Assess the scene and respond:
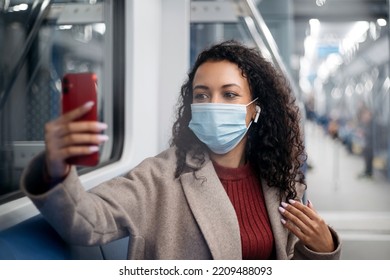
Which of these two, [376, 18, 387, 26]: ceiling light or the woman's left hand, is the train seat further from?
[376, 18, 387, 26]: ceiling light

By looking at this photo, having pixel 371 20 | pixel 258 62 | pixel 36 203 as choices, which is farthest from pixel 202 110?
pixel 371 20

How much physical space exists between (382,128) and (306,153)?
0.35m

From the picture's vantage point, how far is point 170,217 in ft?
3.93

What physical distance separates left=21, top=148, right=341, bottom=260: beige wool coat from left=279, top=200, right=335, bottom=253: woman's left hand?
2 centimetres

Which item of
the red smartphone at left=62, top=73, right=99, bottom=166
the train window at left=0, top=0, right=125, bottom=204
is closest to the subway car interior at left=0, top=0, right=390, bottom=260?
the train window at left=0, top=0, right=125, bottom=204

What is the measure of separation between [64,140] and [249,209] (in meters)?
0.52

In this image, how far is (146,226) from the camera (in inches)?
46.6

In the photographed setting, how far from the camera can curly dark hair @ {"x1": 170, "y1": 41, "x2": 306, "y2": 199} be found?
124 centimetres

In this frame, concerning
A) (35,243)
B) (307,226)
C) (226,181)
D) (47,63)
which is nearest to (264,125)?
(226,181)

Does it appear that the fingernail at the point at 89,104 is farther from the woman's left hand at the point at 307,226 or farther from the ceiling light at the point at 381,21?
the ceiling light at the point at 381,21

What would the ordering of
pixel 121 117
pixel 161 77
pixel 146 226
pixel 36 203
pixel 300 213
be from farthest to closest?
pixel 121 117 < pixel 161 77 < pixel 300 213 < pixel 146 226 < pixel 36 203

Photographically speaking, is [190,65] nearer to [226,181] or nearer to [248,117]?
[248,117]

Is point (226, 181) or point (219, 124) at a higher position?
point (219, 124)
